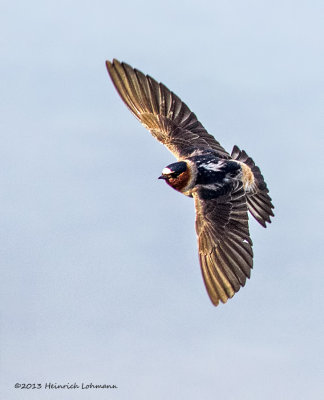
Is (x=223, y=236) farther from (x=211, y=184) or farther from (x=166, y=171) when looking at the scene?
(x=166, y=171)

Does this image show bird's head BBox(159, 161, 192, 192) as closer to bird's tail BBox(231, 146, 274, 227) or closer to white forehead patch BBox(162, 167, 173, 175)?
white forehead patch BBox(162, 167, 173, 175)

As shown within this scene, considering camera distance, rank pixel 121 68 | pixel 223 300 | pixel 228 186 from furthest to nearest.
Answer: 1. pixel 121 68
2. pixel 228 186
3. pixel 223 300

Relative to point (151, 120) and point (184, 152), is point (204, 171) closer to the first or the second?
point (184, 152)

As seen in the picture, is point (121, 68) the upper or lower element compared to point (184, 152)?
upper

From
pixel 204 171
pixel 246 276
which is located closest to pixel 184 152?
pixel 204 171

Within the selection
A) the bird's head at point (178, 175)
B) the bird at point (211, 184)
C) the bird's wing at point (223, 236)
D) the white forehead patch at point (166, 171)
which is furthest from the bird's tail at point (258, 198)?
the white forehead patch at point (166, 171)

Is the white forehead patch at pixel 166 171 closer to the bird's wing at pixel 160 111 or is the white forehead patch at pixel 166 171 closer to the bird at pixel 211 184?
the bird at pixel 211 184

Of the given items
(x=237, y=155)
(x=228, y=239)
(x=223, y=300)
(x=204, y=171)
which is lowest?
(x=223, y=300)
